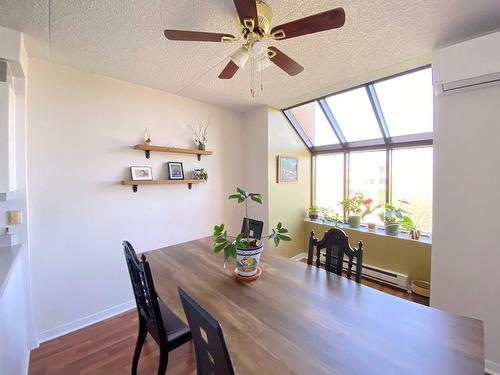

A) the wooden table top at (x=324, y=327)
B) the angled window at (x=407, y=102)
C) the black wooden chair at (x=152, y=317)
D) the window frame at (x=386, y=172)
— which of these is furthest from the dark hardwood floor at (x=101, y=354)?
the angled window at (x=407, y=102)

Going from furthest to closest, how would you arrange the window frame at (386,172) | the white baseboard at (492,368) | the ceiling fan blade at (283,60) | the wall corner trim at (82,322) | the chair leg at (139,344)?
the window frame at (386,172) < the wall corner trim at (82,322) < the white baseboard at (492,368) < the chair leg at (139,344) < the ceiling fan blade at (283,60)

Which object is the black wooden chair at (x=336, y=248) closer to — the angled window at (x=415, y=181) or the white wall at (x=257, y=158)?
the white wall at (x=257, y=158)

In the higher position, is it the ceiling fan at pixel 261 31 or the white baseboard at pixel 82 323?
the ceiling fan at pixel 261 31

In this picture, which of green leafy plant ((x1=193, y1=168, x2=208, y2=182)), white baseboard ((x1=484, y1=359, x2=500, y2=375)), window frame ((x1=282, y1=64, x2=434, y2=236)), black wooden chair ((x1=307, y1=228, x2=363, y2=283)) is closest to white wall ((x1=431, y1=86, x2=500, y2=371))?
white baseboard ((x1=484, y1=359, x2=500, y2=375))

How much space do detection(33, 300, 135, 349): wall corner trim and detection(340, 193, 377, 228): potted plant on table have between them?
3099 millimetres

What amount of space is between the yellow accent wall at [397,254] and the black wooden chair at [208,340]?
282 cm

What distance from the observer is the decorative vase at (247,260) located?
1.42 meters

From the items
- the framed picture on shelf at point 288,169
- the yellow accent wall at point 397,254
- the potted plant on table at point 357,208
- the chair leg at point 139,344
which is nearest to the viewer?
the chair leg at point 139,344

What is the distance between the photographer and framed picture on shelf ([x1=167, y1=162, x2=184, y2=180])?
2.76 metres

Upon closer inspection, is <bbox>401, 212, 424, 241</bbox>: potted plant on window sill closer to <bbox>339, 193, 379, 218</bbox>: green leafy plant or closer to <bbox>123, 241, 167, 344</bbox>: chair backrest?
<bbox>339, 193, 379, 218</bbox>: green leafy plant

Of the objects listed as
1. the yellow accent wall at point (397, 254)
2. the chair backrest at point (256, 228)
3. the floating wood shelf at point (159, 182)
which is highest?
the floating wood shelf at point (159, 182)

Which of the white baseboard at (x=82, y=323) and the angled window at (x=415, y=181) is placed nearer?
the white baseboard at (x=82, y=323)

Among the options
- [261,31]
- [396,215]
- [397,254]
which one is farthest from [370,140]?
[261,31]

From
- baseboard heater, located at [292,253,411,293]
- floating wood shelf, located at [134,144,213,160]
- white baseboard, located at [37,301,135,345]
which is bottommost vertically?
white baseboard, located at [37,301,135,345]
